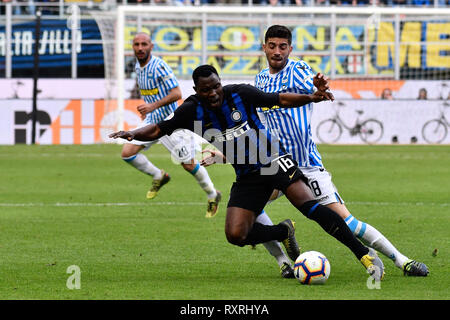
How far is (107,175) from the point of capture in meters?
18.8

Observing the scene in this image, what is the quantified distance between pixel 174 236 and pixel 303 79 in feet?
10.1

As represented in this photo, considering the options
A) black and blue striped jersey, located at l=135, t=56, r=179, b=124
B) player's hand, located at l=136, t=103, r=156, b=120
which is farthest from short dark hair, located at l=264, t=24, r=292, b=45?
black and blue striped jersey, located at l=135, t=56, r=179, b=124

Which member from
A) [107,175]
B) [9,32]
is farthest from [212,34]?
[107,175]

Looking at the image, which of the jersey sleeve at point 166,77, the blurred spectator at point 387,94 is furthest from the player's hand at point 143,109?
the blurred spectator at point 387,94

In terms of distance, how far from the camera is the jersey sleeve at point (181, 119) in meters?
7.87

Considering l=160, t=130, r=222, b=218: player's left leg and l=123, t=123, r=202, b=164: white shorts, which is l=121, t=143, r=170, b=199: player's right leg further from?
l=160, t=130, r=222, b=218: player's left leg

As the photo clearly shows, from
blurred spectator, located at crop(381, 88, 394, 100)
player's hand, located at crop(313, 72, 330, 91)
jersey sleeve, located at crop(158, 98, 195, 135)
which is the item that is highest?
blurred spectator, located at crop(381, 88, 394, 100)

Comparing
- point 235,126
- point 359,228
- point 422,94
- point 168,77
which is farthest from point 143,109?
point 422,94

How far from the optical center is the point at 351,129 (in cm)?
2742

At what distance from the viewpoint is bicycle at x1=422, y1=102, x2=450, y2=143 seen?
88.3 ft

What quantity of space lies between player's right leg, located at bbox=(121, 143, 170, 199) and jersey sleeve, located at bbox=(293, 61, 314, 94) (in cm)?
599
